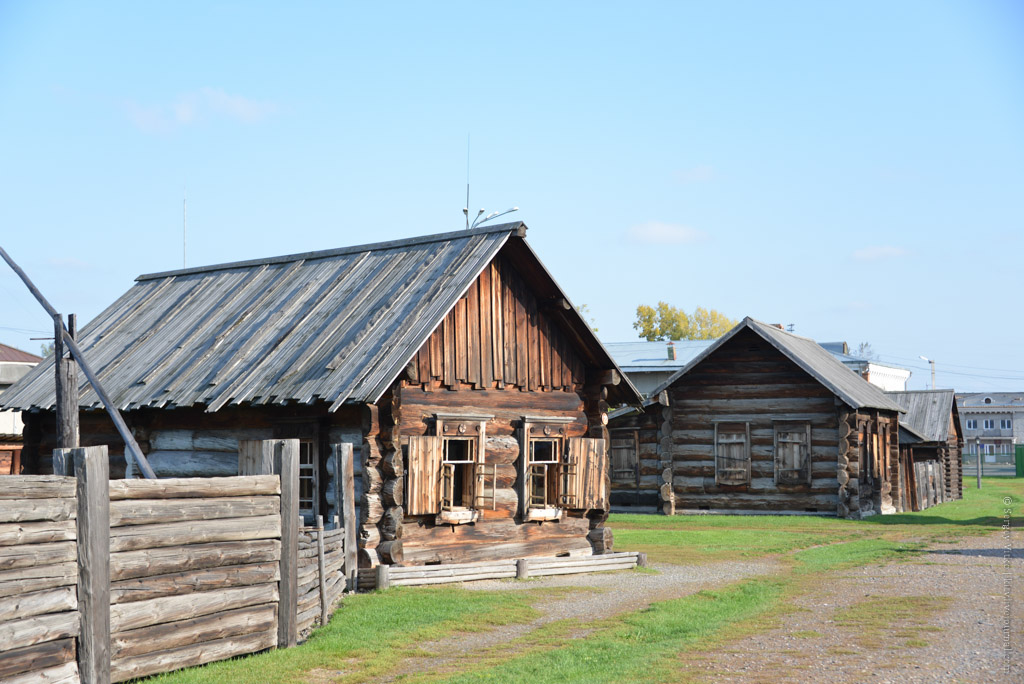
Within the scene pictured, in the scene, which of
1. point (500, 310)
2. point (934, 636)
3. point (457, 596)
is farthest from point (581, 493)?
point (934, 636)

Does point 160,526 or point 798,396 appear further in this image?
point 798,396

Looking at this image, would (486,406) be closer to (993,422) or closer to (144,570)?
(144,570)

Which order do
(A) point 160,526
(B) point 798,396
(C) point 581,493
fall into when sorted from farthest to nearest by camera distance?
(B) point 798,396
(C) point 581,493
(A) point 160,526

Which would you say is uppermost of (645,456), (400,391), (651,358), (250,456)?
(651,358)

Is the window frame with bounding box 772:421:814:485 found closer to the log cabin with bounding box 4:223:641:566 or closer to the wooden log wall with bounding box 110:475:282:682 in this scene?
the log cabin with bounding box 4:223:641:566

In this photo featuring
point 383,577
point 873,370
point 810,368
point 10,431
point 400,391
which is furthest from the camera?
point 873,370

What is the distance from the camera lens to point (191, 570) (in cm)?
1002

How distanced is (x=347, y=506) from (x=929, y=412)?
107 feet

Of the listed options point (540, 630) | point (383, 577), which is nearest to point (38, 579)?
point (540, 630)

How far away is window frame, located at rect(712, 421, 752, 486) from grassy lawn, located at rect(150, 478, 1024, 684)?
8.51m

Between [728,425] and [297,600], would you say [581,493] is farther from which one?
[728,425]

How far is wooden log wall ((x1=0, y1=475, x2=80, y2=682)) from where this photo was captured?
26.0 feet

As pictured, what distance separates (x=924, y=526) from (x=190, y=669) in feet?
76.5

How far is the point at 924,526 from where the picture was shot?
28.4 m
